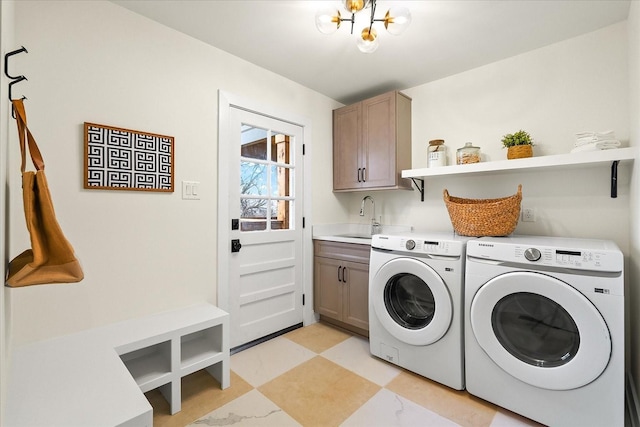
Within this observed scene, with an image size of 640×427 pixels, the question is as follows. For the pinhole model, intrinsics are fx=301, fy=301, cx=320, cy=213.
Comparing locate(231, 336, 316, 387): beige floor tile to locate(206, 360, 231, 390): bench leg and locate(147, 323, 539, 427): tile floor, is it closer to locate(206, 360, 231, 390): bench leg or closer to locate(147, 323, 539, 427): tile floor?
locate(147, 323, 539, 427): tile floor

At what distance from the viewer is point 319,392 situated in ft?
5.98

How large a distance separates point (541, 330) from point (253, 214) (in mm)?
2021

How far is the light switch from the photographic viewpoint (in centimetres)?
204

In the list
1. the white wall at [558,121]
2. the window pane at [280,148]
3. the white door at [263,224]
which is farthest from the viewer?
the window pane at [280,148]

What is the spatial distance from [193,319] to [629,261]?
2.73 m

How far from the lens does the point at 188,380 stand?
1.95 m

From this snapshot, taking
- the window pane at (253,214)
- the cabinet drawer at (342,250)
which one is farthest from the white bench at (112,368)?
the cabinet drawer at (342,250)

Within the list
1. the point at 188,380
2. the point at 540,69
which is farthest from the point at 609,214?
the point at 188,380

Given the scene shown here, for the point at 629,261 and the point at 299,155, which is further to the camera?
the point at 299,155

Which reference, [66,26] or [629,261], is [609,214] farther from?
[66,26]

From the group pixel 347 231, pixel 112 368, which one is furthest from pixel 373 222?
pixel 112 368

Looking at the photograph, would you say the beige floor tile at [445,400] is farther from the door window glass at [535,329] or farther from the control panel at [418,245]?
the control panel at [418,245]

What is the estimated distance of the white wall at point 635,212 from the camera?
1.50 meters

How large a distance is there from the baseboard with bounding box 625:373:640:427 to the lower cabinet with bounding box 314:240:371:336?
1.54 metres
